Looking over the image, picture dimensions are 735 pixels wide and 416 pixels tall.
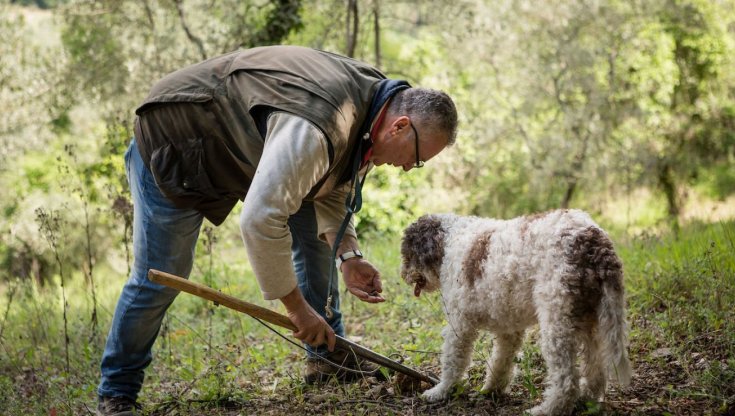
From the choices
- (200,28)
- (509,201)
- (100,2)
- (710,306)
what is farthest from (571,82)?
(710,306)

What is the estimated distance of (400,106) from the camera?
11.2ft

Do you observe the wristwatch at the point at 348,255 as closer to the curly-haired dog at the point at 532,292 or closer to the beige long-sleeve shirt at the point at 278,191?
the curly-haired dog at the point at 532,292

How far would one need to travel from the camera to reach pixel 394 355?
182 inches

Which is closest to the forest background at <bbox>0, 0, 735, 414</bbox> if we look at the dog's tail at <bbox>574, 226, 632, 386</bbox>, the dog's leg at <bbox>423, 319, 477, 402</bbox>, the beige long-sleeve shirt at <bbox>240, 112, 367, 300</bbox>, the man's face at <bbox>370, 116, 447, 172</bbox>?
the dog's leg at <bbox>423, 319, 477, 402</bbox>

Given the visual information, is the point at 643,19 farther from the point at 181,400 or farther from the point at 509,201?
the point at 181,400

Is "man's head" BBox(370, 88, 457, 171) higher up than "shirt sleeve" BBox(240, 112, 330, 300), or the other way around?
"man's head" BBox(370, 88, 457, 171)

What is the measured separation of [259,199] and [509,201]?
14738 millimetres

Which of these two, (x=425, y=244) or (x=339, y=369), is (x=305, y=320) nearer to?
(x=425, y=244)

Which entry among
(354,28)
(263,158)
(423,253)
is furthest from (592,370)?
(354,28)

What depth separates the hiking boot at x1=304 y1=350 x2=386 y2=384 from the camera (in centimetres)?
438

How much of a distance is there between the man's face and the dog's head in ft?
2.12

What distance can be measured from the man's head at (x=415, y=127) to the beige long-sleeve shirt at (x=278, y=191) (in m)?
0.45

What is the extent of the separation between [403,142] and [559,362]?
1375 millimetres

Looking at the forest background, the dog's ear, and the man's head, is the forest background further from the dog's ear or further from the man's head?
the man's head
